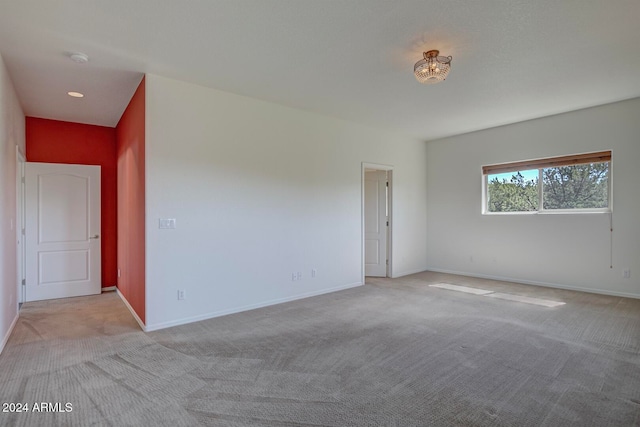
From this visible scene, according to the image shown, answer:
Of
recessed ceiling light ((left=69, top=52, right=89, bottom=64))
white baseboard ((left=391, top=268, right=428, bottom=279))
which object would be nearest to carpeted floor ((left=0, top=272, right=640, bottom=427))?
white baseboard ((left=391, top=268, right=428, bottom=279))

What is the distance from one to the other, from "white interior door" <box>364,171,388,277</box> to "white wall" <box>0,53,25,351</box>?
17.3 feet

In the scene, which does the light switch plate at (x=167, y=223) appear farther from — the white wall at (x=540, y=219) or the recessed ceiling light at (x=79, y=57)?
the white wall at (x=540, y=219)

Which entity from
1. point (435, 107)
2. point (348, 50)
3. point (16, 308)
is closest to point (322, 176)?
point (435, 107)

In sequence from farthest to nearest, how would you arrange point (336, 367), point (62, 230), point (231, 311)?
point (62, 230), point (231, 311), point (336, 367)

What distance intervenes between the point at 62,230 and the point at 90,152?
4.44ft

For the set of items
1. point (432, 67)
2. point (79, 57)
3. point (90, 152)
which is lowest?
point (90, 152)

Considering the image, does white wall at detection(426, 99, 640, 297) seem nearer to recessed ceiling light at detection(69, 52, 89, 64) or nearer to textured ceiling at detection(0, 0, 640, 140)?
textured ceiling at detection(0, 0, 640, 140)

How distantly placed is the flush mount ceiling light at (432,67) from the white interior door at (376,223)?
3394 mm

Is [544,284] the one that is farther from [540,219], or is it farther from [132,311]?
[132,311]

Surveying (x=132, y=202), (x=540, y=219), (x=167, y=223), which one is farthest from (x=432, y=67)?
(x=540, y=219)

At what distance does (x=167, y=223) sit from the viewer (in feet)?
12.1

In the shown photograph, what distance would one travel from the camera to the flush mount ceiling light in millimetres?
3067

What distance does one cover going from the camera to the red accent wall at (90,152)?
16.6 feet

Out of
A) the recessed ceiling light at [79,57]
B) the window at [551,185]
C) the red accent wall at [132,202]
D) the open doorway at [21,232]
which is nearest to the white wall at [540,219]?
the window at [551,185]
